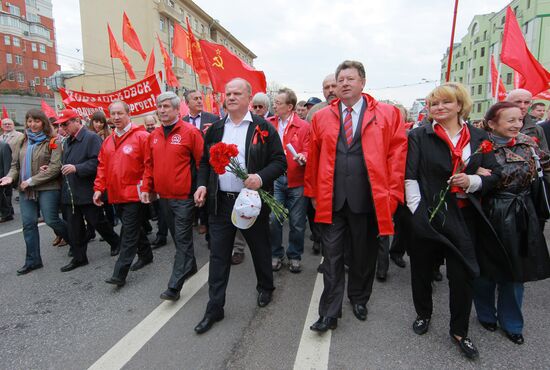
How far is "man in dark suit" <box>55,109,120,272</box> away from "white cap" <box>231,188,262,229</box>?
8.54 ft

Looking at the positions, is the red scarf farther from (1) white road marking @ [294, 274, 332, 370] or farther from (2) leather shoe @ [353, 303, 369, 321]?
(1) white road marking @ [294, 274, 332, 370]

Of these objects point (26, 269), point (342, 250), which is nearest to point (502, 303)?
point (342, 250)

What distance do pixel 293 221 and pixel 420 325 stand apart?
6.27 ft

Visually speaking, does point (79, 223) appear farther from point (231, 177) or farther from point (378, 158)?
point (378, 158)

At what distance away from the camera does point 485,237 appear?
2.71 meters

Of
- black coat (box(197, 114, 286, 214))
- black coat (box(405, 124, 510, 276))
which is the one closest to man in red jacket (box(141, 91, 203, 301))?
black coat (box(197, 114, 286, 214))

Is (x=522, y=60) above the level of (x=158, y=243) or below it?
above

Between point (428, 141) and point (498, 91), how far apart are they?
7127mm

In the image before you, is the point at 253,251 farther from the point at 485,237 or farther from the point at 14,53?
the point at 14,53

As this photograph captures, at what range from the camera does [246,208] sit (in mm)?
2850

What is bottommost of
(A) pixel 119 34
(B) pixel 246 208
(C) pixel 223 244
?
(C) pixel 223 244

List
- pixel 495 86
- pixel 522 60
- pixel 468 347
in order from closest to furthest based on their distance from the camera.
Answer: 1. pixel 468 347
2. pixel 522 60
3. pixel 495 86

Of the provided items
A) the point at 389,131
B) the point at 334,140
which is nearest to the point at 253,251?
the point at 334,140

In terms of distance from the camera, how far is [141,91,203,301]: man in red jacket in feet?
11.9
